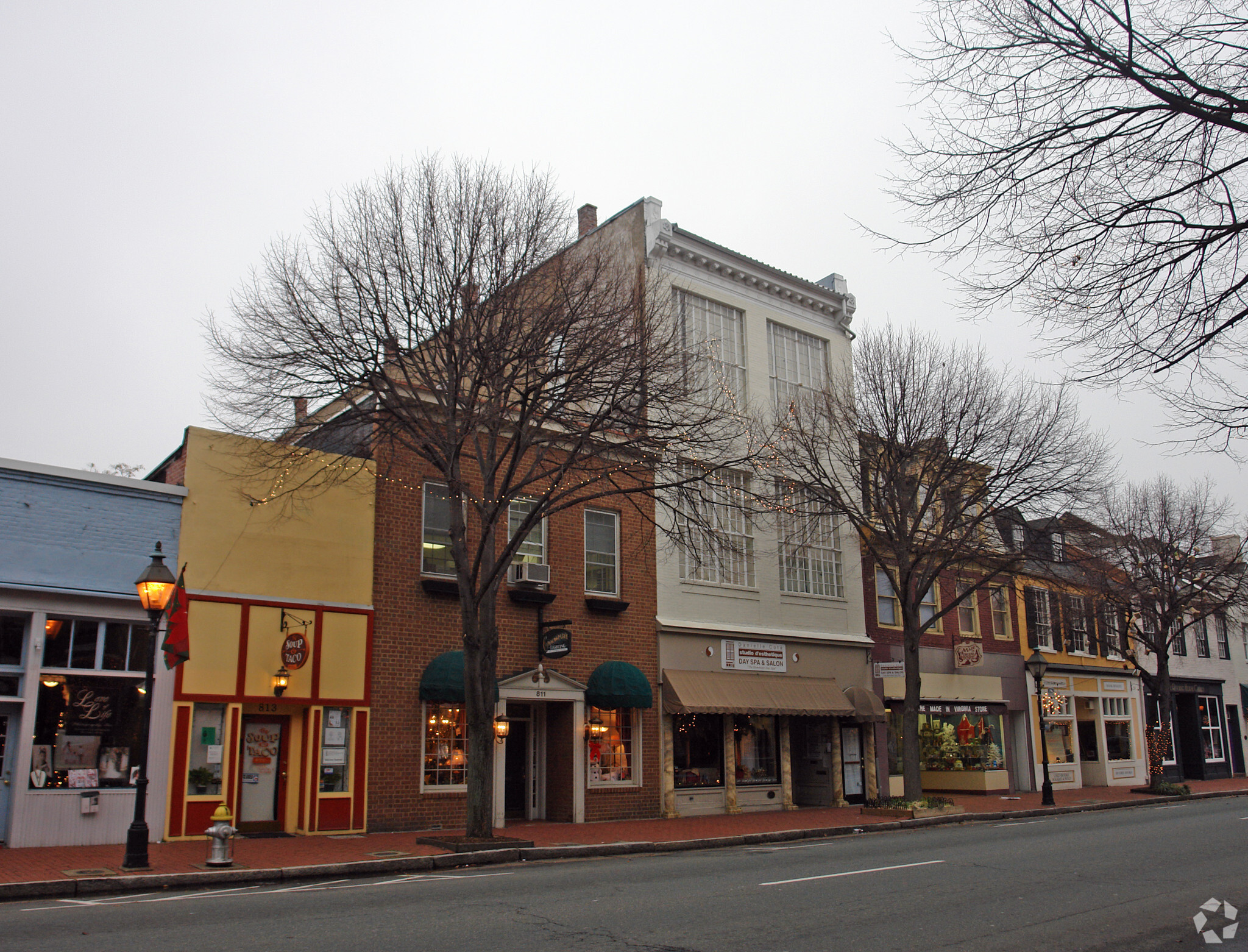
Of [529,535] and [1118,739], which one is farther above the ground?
[529,535]

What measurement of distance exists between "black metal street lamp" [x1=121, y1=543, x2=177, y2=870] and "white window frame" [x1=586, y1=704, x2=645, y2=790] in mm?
9667

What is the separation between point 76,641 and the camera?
1509cm

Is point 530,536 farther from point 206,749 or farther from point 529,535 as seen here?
point 206,749

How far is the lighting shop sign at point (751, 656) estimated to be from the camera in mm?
23766

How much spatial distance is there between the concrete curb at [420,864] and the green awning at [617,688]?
13.1 feet

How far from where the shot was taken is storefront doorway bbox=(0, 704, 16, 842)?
46.1 ft

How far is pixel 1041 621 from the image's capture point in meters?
33.3

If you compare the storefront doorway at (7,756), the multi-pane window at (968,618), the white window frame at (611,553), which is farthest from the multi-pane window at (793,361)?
the storefront doorway at (7,756)

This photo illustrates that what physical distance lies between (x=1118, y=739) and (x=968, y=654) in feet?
35.0

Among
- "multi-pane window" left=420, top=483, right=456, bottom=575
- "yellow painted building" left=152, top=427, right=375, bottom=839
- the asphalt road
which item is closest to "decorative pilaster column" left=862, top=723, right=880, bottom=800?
the asphalt road

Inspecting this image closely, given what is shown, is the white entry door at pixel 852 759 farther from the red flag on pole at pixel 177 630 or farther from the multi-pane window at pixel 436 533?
the red flag on pole at pixel 177 630

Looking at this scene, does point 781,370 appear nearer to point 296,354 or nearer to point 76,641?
point 296,354

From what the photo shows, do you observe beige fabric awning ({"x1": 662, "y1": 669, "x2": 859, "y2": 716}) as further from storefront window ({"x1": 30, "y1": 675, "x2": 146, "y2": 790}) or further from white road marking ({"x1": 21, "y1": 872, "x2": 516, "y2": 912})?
storefront window ({"x1": 30, "y1": 675, "x2": 146, "y2": 790})

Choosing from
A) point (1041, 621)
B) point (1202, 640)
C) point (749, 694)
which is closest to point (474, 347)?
point (749, 694)
